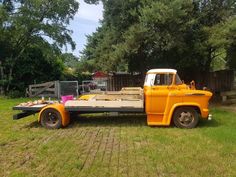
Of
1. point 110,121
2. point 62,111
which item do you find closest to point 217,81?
point 110,121

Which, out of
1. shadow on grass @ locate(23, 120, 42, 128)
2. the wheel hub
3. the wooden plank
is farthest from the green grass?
the wooden plank

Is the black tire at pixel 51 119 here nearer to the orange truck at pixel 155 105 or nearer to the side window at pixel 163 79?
the orange truck at pixel 155 105

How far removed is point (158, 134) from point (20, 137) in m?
3.81

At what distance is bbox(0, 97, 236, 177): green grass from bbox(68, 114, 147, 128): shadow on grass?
0.11 feet

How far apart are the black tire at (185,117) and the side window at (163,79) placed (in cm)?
97

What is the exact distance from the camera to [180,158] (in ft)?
24.0

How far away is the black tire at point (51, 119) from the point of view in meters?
11.4

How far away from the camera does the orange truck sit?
11.0m

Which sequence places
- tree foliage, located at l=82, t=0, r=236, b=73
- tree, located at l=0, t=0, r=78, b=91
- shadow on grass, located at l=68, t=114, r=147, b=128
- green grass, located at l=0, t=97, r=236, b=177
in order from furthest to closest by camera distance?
1. tree, located at l=0, t=0, r=78, b=91
2. tree foliage, located at l=82, t=0, r=236, b=73
3. shadow on grass, located at l=68, t=114, r=147, b=128
4. green grass, located at l=0, t=97, r=236, b=177

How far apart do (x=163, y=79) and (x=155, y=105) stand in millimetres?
1006

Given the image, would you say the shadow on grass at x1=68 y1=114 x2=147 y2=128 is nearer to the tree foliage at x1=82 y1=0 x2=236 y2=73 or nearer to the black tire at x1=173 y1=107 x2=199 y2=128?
the black tire at x1=173 y1=107 x2=199 y2=128

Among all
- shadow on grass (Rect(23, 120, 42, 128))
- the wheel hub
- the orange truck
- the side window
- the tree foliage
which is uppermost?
the tree foliage

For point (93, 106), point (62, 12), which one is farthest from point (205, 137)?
point (62, 12)

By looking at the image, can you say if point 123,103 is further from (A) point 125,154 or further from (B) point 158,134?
(A) point 125,154
